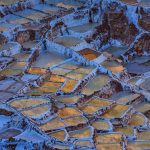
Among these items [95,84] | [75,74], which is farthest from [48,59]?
[95,84]

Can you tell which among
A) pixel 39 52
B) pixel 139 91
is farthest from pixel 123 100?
pixel 39 52

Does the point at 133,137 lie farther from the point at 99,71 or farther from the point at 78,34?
the point at 78,34

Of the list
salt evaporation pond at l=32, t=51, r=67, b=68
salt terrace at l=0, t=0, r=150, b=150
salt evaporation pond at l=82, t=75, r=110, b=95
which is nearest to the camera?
salt terrace at l=0, t=0, r=150, b=150

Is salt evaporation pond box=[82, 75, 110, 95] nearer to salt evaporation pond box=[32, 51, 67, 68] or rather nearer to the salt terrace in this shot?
the salt terrace

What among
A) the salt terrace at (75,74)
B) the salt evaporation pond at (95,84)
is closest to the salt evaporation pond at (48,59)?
the salt terrace at (75,74)

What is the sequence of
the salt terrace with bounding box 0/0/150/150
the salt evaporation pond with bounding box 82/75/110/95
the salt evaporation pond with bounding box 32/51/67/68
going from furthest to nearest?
the salt evaporation pond with bounding box 32/51/67/68
the salt evaporation pond with bounding box 82/75/110/95
the salt terrace with bounding box 0/0/150/150

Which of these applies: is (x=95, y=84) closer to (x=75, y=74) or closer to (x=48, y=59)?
(x=75, y=74)

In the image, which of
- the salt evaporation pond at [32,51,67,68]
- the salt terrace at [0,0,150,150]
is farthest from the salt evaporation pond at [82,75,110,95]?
the salt evaporation pond at [32,51,67,68]

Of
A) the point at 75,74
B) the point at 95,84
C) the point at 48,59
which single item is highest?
the point at 48,59
